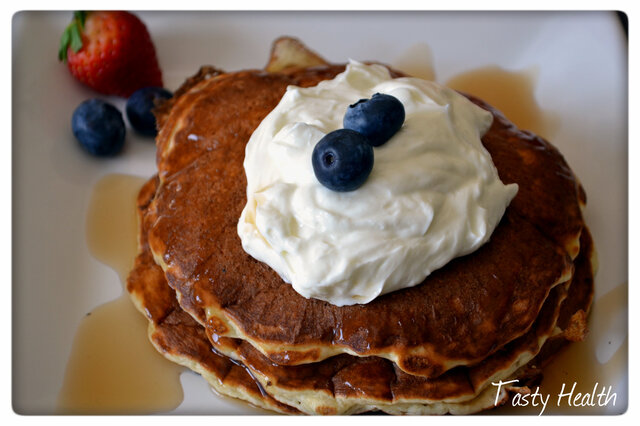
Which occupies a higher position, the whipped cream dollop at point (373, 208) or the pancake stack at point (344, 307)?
the whipped cream dollop at point (373, 208)

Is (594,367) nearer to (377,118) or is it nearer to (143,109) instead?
(377,118)

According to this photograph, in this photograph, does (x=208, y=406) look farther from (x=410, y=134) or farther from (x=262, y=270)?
(x=410, y=134)

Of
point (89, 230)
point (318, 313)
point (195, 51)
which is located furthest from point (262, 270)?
point (195, 51)

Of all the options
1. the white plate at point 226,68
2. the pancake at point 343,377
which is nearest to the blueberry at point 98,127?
the white plate at point 226,68

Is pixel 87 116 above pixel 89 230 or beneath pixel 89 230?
above

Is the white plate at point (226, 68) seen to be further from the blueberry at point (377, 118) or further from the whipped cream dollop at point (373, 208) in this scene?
the blueberry at point (377, 118)

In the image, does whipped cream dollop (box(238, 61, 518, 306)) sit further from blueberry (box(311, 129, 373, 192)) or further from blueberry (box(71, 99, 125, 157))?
blueberry (box(71, 99, 125, 157))

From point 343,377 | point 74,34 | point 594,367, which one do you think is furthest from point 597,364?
point 74,34
